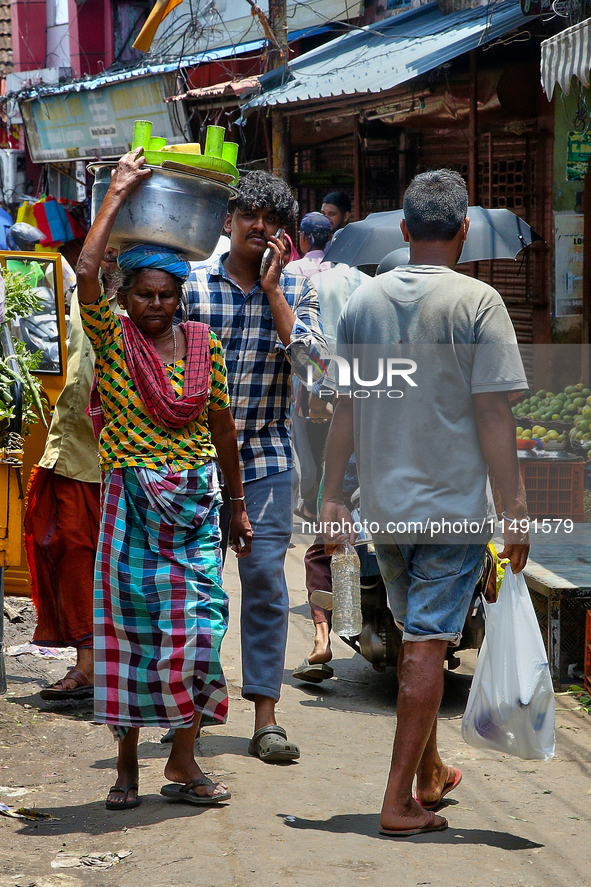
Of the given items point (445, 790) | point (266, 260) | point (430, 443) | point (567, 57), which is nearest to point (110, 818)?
point (445, 790)

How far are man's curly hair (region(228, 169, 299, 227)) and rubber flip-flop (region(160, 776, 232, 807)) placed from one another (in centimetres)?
→ 202

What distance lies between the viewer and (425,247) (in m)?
3.20

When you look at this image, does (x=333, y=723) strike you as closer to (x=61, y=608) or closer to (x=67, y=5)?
(x=61, y=608)

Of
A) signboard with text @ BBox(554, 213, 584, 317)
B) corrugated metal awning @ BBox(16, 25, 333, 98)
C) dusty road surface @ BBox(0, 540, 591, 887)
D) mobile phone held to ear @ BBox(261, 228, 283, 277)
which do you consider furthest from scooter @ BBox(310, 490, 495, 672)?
corrugated metal awning @ BBox(16, 25, 333, 98)

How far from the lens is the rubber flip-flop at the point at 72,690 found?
4.52 metres

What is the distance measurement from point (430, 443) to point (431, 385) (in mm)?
173

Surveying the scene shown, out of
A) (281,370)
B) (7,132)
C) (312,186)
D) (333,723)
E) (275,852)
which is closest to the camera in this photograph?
(275,852)

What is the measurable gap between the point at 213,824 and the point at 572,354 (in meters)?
7.57

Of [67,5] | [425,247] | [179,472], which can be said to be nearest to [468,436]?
[425,247]

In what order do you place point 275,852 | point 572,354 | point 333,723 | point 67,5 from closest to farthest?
point 275,852 → point 333,723 → point 572,354 → point 67,5

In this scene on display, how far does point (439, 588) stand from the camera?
3.07 meters

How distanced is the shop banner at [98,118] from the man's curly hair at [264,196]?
1062 cm

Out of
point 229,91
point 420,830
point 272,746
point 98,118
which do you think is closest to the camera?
point 420,830

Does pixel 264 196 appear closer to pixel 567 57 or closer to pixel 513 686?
pixel 513 686
